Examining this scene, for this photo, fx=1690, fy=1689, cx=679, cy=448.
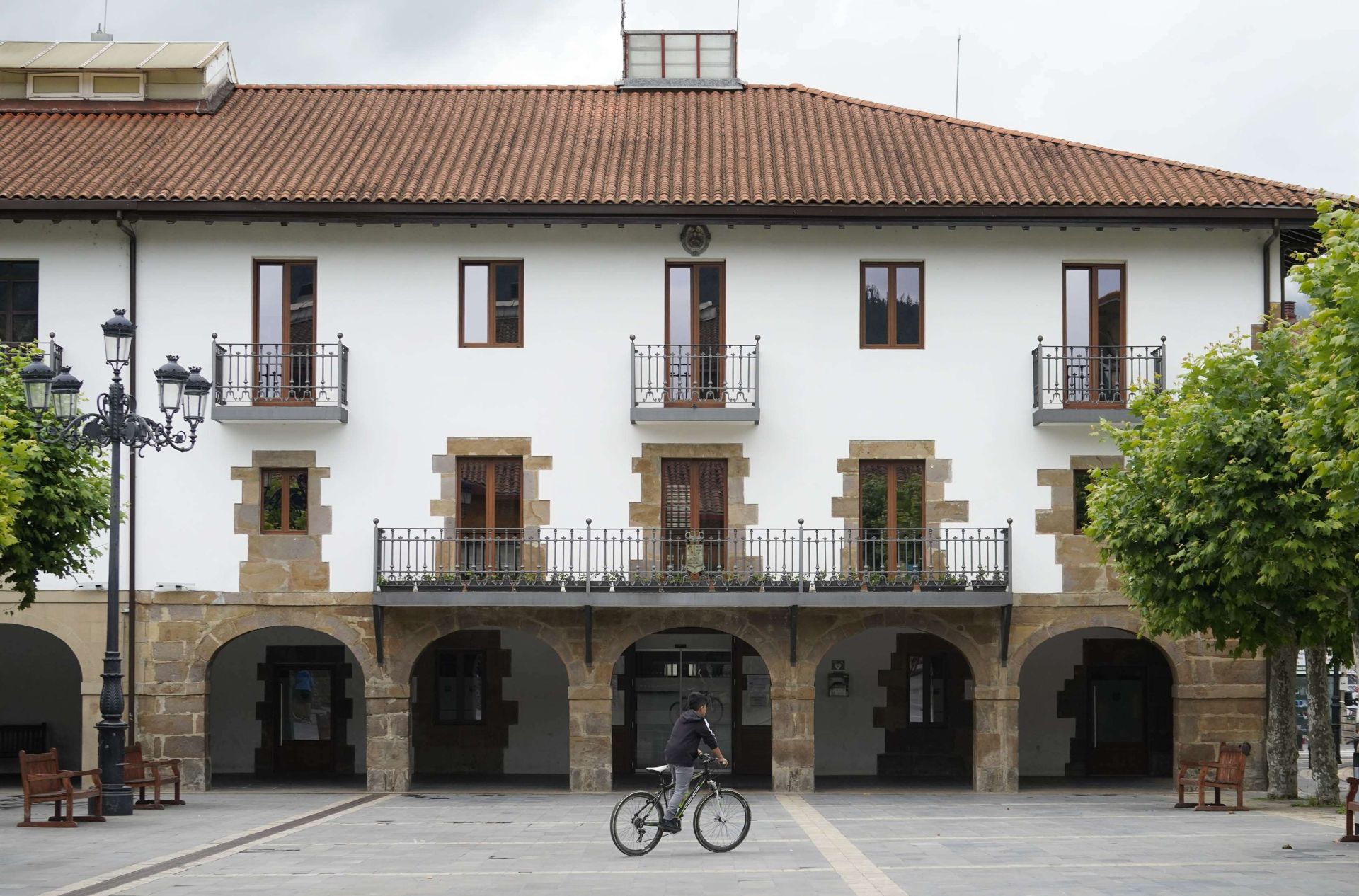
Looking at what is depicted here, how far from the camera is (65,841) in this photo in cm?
1666

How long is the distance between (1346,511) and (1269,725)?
944cm

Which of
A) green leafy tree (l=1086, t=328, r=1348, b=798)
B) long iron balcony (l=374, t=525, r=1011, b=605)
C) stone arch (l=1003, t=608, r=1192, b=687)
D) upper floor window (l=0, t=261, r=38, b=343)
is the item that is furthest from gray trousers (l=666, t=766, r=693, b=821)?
upper floor window (l=0, t=261, r=38, b=343)

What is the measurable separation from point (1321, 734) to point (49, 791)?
15.1 meters

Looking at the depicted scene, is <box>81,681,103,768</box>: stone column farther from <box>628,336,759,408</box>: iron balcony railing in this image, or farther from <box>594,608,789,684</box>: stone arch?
<box>628,336,759,408</box>: iron balcony railing

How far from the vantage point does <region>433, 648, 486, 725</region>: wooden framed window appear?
27.5 m

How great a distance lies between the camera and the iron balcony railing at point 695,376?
2427cm

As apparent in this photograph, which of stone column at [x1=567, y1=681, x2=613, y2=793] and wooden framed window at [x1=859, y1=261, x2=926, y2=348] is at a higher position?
wooden framed window at [x1=859, y1=261, x2=926, y2=348]

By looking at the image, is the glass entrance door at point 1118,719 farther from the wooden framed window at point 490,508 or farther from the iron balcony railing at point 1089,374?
the wooden framed window at point 490,508

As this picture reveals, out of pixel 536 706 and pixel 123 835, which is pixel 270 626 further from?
pixel 123 835

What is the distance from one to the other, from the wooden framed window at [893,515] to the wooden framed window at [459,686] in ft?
23.0

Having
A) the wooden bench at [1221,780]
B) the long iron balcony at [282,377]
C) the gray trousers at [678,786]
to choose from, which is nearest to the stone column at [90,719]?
the long iron balcony at [282,377]

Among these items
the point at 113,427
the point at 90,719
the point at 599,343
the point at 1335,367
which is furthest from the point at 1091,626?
the point at 90,719

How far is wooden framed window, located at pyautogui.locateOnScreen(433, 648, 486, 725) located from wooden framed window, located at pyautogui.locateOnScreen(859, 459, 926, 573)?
7.00m

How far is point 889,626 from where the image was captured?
79.3 feet
